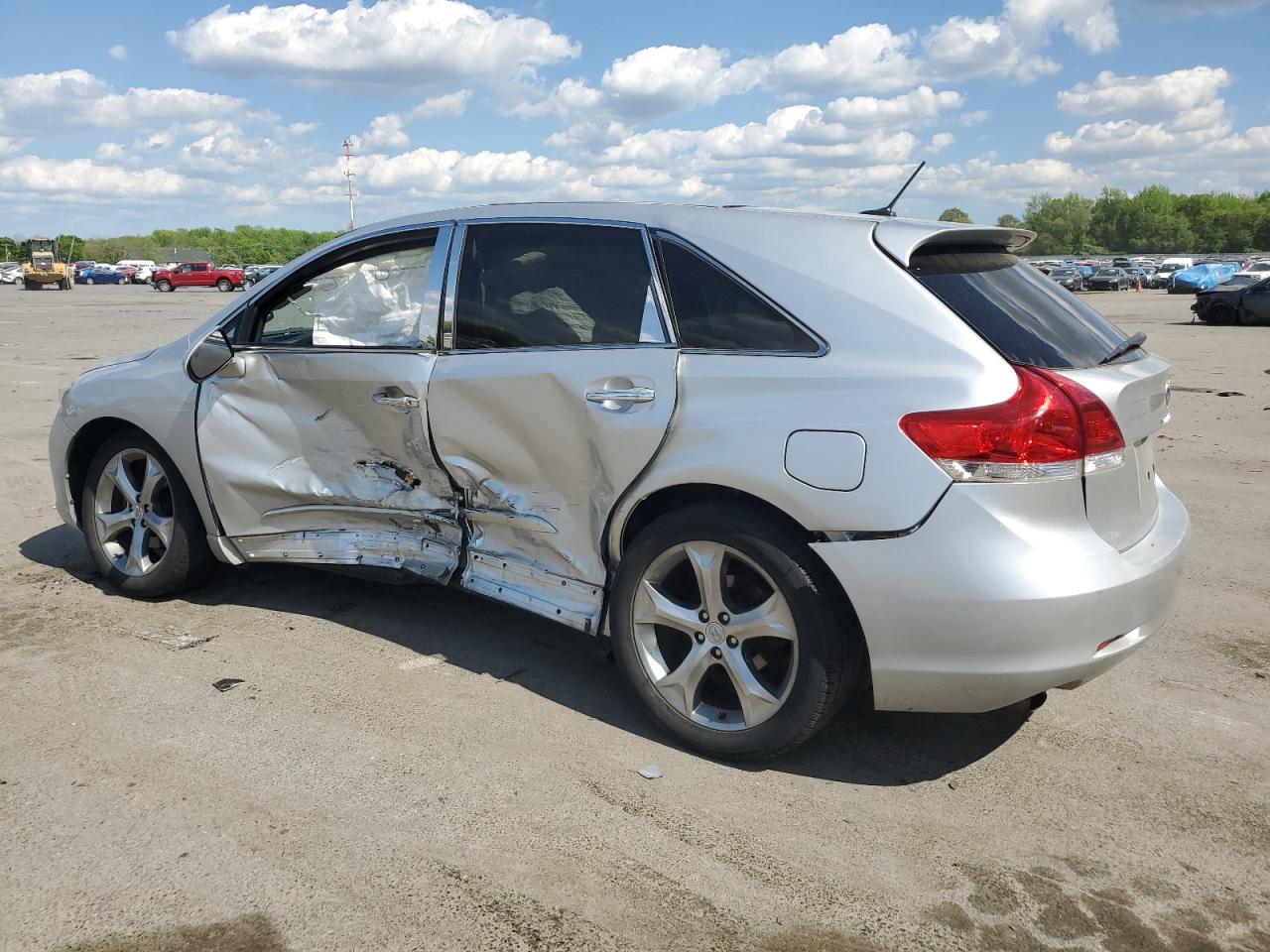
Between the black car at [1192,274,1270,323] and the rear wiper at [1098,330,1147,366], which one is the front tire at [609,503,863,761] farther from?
the black car at [1192,274,1270,323]

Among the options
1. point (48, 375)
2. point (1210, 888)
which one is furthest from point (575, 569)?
point (48, 375)

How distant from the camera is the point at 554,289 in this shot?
4012mm

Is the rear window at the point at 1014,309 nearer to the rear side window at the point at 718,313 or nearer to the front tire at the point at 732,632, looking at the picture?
the rear side window at the point at 718,313

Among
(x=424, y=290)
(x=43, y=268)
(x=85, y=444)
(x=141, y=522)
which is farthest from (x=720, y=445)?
(x=43, y=268)

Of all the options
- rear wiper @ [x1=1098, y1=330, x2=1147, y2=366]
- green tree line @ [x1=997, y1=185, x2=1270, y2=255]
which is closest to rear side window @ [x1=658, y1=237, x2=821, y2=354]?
rear wiper @ [x1=1098, y1=330, x2=1147, y2=366]

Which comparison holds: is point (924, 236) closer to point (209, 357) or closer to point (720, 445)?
point (720, 445)

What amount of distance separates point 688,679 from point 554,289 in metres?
1.48

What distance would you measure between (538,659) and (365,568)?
2.62ft

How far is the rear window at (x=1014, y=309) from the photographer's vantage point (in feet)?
10.7

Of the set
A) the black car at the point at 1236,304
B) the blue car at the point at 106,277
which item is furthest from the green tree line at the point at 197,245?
the black car at the point at 1236,304

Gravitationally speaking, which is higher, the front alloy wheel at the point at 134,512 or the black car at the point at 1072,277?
the black car at the point at 1072,277

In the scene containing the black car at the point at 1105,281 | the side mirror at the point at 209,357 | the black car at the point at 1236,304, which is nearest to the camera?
the side mirror at the point at 209,357

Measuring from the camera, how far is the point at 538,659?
14.6 feet

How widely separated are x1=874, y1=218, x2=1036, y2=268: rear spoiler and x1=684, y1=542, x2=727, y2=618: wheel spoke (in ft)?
3.48
